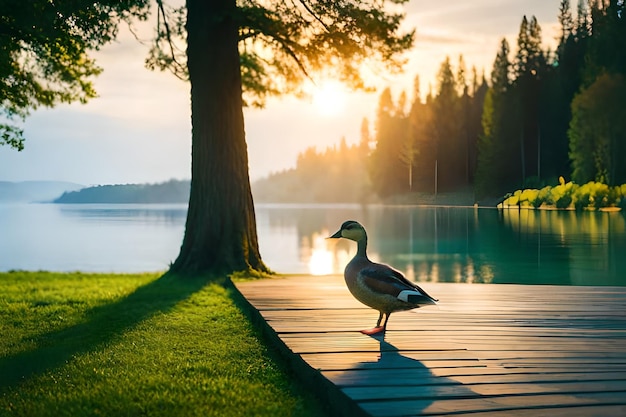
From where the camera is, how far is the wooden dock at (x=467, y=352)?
3.81 metres

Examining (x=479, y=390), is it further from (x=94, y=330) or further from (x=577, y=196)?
(x=577, y=196)

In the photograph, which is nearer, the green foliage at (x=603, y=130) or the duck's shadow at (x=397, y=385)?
the duck's shadow at (x=397, y=385)

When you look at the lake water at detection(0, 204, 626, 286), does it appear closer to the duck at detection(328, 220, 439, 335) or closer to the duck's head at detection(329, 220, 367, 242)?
the duck's head at detection(329, 220, 367, 242)

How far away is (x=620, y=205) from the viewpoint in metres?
50.4

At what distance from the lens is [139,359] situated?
602 centimetres

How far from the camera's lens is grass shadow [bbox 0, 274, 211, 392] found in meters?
5.86

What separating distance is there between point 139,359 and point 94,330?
1.68 metres

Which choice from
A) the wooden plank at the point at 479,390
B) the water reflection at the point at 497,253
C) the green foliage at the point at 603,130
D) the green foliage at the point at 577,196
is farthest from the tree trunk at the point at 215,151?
the green foliage at the point at 603,130

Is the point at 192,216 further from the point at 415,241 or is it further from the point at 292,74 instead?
the point at 415,241

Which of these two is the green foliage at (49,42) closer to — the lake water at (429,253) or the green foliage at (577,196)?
the lake water at (429,253)

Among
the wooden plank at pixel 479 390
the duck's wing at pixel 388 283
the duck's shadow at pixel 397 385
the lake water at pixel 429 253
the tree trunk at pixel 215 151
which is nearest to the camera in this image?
the duck's shadow at pixel 397 385

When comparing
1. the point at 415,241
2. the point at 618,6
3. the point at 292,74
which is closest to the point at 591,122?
the point at 618,6

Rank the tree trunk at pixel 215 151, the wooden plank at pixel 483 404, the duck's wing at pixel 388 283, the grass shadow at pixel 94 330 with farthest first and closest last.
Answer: the tree trunk at pixel 215 151, the grass shadow at pixel 94 330, the duck's wing at pixel 388 283, the wooden plank at pixel 483 404

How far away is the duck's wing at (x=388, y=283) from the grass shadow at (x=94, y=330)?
113 inches
